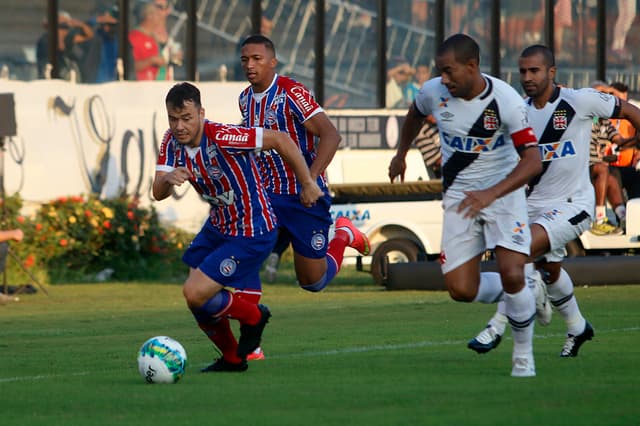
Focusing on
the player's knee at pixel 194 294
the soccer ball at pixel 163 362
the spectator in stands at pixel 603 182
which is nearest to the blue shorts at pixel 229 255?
the player's knee at pixel 194 294

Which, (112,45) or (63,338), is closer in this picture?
(63,338)

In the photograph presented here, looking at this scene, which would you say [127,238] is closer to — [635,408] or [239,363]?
[239,363]

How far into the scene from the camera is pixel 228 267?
10055 mm

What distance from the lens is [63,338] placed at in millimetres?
14180

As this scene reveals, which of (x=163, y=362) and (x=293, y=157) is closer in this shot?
(x=163, y=362)

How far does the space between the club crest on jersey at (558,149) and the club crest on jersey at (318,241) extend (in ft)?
6.30

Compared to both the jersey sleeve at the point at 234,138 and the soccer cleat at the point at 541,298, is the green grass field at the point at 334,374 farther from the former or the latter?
the jersey sleeve at the point at 234,138

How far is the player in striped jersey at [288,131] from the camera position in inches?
468

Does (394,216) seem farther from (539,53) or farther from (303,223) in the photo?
(539,53)

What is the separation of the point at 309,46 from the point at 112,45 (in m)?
3.90

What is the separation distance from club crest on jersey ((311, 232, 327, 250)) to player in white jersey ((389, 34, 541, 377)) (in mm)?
1986

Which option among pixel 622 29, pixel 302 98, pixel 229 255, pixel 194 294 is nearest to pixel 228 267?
pixel 229 255

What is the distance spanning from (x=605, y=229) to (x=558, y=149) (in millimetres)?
9819

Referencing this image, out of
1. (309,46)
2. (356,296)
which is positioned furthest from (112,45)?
(356,296)
